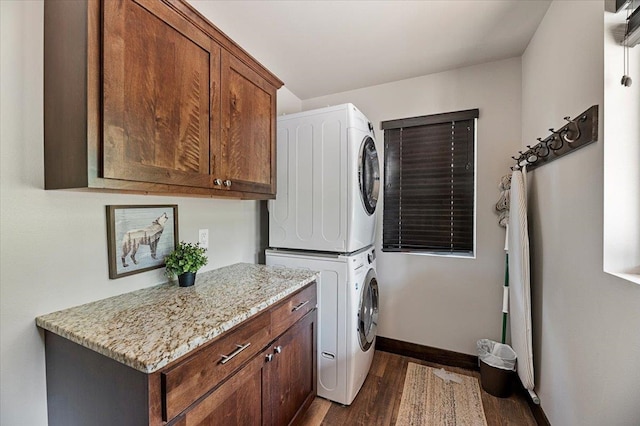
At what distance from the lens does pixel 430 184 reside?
7.45 feet

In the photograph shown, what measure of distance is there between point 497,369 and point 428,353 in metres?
0.57

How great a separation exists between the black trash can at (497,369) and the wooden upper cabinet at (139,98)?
84.9 inches

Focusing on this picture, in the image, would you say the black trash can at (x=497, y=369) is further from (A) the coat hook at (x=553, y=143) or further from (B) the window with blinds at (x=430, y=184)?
(A) the coat hook at (x=553, y=143)

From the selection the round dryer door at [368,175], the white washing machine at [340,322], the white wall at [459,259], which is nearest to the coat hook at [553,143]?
Answer: the white wall at [459,259]

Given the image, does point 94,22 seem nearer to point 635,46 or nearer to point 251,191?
point 251,191

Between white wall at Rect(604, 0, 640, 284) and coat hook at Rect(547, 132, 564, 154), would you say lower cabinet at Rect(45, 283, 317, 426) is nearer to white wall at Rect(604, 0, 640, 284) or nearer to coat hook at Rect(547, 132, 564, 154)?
white wall at Rect(604, 0, 640, 284)

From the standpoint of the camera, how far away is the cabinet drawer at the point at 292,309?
4.15 feet

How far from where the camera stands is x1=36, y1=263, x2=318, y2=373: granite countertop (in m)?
0.77

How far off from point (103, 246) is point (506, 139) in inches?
107

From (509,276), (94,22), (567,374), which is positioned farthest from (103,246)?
(509,276)

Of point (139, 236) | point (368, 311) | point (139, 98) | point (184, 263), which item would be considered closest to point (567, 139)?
point (368, 311)

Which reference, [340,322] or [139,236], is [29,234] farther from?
[340,322]

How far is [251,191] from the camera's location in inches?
61.5

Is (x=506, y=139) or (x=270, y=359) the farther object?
(x=506, y=139)
